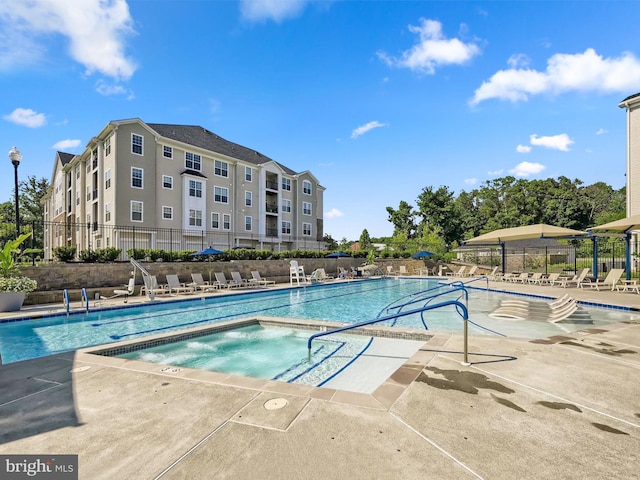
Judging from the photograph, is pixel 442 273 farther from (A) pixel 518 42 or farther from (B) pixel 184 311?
(B) pixel 184 311

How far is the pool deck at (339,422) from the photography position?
230 cm

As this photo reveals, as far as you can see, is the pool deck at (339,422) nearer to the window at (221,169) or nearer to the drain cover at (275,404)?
the drain cover at (275,404)

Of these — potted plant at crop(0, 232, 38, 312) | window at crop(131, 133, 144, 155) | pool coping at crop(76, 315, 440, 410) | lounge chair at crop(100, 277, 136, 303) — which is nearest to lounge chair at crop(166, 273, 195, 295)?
lounge chair at crop(100, 277, 136, 303)

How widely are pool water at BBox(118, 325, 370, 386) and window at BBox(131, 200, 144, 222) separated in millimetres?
18962

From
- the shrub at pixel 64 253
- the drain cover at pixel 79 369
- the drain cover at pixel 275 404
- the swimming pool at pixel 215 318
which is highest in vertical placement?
the shrub at pixel 64 253

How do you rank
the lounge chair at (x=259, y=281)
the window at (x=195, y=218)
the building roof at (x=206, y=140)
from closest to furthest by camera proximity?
the lounge chair at (x=259, y=281) < the window at (x=195, y=218) < the building roof at (x=206, y=140)

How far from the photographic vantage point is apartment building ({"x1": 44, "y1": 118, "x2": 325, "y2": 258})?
2281 cm

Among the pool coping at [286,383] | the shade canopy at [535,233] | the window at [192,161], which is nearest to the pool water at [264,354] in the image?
the pool coping at [286,383]

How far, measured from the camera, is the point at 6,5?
9.58 m

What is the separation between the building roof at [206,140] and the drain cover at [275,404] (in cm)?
2713

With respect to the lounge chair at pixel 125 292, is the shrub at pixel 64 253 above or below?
above

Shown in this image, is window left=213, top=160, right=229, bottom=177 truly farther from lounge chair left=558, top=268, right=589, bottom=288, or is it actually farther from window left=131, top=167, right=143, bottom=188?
lounge chair left=558, top=268, right=589, bottom=288

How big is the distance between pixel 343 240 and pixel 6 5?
45514 millimetres

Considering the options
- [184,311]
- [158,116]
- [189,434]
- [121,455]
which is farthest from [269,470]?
[158,116]
